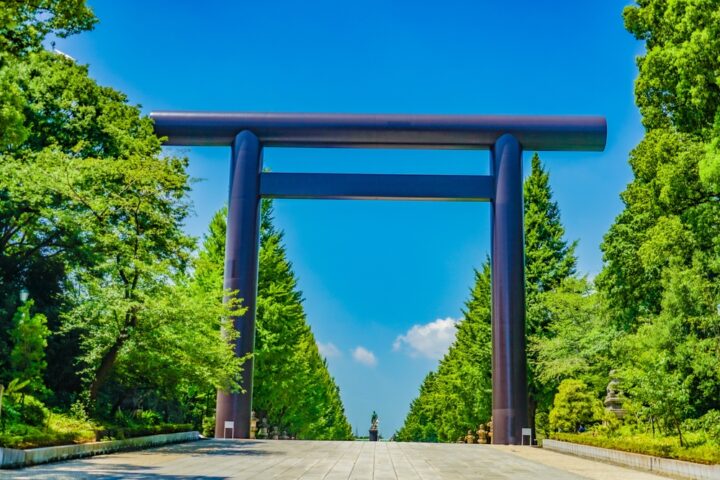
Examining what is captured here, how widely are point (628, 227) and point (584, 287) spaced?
825cm

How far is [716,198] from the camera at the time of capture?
16.1m

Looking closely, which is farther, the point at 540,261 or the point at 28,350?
the point at 540,261

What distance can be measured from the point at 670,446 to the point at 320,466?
668cm

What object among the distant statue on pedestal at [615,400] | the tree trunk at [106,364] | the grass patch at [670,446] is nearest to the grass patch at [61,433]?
the tree trunk at [106,364]

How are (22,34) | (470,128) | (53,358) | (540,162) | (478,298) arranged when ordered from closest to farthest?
(22,34)
(53,358)
(470,128)
(540,162)
(478,298)

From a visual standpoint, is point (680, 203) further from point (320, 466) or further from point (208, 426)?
point (208, 426)

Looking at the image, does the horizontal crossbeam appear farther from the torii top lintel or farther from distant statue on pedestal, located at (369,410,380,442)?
distant statue on pedestal, located at (369,410,380,442)

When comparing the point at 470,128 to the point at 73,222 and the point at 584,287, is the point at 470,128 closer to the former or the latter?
the point at 584,287

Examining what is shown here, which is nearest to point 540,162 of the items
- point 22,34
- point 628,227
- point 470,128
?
point 470,128

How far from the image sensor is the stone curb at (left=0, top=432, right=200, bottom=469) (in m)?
12.2

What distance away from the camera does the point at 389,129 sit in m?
26.5

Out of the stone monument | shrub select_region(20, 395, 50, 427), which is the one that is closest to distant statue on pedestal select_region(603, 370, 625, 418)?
the stone monument

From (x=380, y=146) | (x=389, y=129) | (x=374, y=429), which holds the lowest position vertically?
(x=374, y=429)

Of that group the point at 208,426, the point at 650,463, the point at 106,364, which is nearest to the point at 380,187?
the point at 106,364
